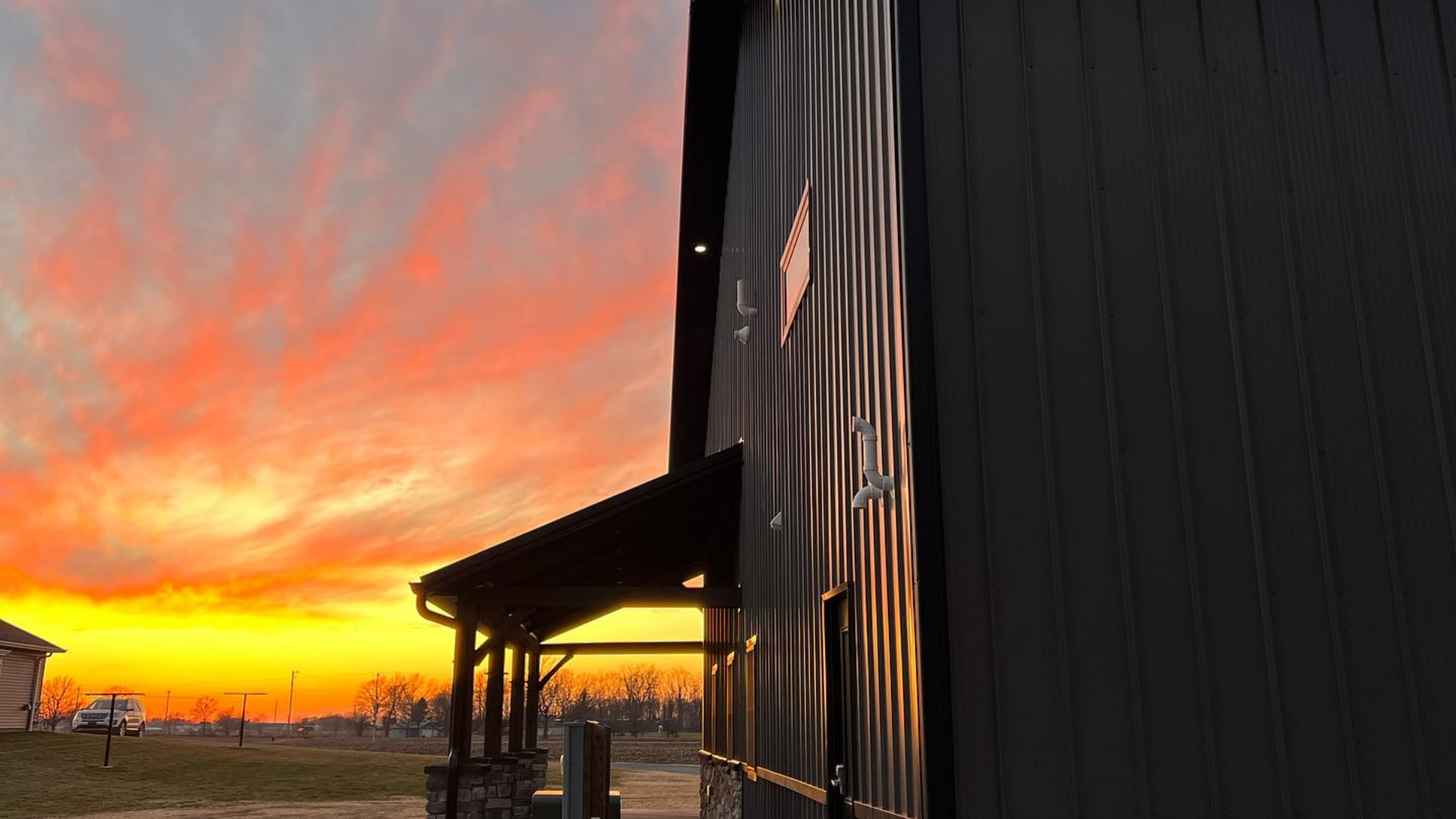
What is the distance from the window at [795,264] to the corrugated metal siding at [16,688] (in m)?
35.9

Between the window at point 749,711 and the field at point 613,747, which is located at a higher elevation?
the window at point 749,711

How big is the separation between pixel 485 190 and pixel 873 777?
12.5 meters

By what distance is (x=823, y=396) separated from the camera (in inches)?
263

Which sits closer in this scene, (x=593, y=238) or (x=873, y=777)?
(x=873, y=777)

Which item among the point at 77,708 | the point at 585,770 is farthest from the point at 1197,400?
the point at 77,708

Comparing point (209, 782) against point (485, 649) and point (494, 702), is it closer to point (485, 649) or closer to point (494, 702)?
point (494, 702)

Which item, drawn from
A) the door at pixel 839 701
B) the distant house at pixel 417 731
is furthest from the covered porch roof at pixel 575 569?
the distant house at pixel 417 731

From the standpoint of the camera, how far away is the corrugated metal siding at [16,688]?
34.5 meters

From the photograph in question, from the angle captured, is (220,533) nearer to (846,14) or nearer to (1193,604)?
(846,14)

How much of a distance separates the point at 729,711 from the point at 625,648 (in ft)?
18.4

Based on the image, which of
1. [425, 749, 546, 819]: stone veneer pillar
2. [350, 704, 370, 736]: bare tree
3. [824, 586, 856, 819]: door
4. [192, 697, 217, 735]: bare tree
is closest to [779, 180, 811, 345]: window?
[824, 586, 856, 819]: door

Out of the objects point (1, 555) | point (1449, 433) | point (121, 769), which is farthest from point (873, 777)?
point (1, 555)

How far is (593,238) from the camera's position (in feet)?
54.1

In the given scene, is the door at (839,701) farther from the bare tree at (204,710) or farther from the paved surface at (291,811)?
the bare tree at (204,710)
